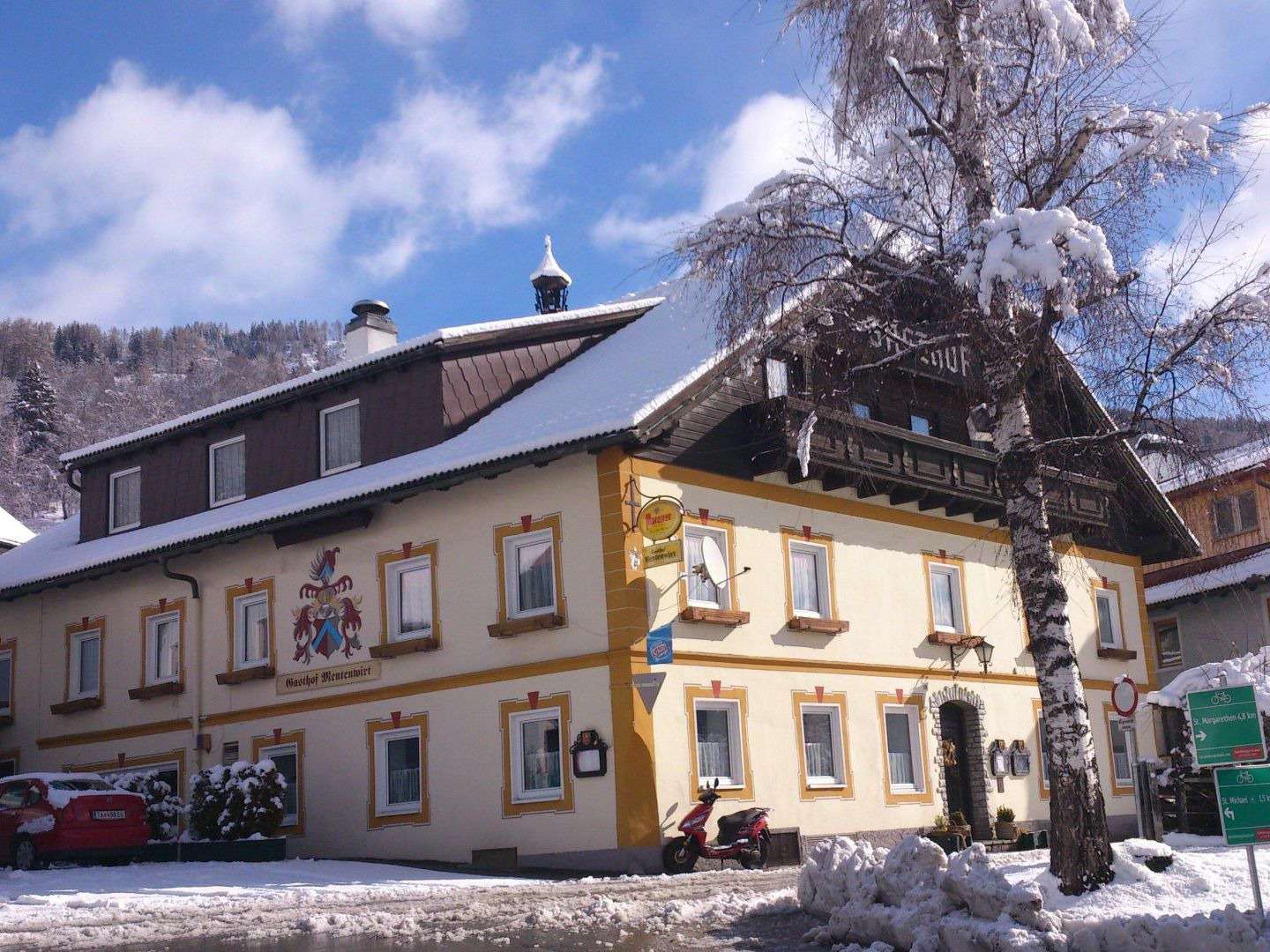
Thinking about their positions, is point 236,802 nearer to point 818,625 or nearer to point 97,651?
point 97,651

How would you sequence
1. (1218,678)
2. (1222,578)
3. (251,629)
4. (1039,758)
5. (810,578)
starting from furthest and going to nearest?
(1222,578) < (1039,758) < (251,629) < (810,578) < (1218,678)

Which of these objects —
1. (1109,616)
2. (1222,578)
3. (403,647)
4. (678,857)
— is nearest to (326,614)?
(403,647)

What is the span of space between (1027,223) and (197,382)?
133366mm

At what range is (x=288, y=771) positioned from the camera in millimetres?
24234

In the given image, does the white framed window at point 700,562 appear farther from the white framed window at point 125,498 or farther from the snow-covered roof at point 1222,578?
the snow-covered roof at point 1222,578

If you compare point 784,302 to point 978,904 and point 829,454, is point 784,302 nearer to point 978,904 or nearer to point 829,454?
point 978,904

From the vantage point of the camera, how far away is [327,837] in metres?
23.3

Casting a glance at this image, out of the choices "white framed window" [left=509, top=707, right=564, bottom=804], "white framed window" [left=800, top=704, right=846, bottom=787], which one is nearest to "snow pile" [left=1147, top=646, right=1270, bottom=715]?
"white framed window" [left=800, top=704, right=846, bottom=787]

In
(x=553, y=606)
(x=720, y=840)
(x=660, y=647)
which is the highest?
(x=553, y=606)

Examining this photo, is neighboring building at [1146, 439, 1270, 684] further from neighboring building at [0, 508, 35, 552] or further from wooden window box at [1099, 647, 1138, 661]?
neighboring building at [0, 508, 35, 552]

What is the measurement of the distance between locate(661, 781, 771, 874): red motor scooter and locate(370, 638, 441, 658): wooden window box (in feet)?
15.5

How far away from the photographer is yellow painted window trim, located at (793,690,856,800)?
22.4 meters

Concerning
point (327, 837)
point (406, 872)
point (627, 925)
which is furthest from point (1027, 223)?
point (327, 837)

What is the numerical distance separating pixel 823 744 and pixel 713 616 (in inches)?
133
